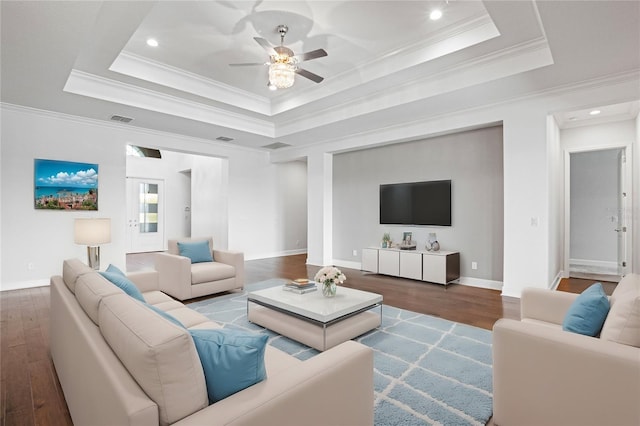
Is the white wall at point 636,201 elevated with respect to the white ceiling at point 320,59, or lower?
lower

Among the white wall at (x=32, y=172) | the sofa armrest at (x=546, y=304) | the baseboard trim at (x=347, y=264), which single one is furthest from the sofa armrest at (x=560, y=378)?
the white wall at (x=32, y=172)

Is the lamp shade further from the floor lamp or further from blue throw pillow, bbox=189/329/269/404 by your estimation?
blue throw pillow, bbox=189/329/269/404

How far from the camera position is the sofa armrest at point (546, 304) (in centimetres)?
239

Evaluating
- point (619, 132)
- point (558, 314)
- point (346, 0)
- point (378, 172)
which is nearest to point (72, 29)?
point (346, 0)

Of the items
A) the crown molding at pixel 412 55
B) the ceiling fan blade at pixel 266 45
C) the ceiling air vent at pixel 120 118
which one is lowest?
the ceiling air vent at pixel 120 118

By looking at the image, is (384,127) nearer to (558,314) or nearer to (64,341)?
(558,314)

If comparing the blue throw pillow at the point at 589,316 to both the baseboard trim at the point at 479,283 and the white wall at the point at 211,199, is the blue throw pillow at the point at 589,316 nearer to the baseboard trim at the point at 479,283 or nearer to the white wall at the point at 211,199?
the baseboard trim at the point at 479,283

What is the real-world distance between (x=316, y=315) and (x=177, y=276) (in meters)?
2.30

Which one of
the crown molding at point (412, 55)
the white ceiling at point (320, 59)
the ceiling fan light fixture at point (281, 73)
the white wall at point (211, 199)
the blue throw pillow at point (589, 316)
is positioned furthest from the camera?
the white wall at point (211, 199)

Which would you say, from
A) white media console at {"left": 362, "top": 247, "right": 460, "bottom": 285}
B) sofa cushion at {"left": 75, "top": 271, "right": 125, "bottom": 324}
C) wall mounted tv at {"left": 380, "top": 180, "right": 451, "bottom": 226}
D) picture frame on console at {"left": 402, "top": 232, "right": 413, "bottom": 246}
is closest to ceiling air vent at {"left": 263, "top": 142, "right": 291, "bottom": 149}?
wall mounted tv at {"left": 380, "top": 180, "right": 451, "bottom": 226}

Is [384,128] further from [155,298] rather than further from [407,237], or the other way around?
[155,298]

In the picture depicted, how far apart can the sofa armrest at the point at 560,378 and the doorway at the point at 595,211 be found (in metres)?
6.04

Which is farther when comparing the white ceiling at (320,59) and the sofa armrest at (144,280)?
the sofa armrest at (144,280)

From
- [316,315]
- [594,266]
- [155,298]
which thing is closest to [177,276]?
[155,298]
